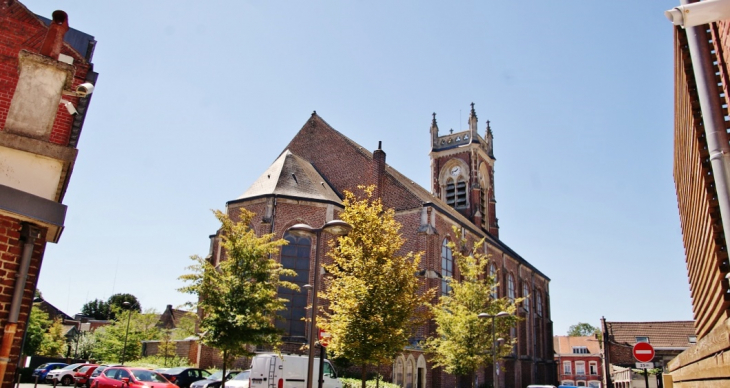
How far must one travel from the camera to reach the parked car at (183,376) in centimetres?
2070

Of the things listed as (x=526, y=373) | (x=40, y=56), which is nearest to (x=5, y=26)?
(x=40, y=56)

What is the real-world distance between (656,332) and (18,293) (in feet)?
173

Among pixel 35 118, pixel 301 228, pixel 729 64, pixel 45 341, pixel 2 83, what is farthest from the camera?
pixel 45 341

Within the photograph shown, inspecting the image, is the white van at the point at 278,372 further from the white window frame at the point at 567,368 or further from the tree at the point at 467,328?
the white window frame at the point at 567,368

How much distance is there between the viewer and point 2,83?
605cm

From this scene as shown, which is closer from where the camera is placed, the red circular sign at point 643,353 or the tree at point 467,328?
the red circular sign at point 643,353

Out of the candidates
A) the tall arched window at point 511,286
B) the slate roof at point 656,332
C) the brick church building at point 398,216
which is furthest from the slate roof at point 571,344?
the tall arched window at point 511,286

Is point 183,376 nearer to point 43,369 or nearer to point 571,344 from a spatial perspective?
point 43,369

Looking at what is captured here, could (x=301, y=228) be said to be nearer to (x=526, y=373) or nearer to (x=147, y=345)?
(x=147, y=345)

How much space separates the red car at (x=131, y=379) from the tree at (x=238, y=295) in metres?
2.29

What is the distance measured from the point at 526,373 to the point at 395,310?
103 ft

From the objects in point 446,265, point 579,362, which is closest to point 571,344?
point 579,362

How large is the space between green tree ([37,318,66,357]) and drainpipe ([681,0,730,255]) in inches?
2124

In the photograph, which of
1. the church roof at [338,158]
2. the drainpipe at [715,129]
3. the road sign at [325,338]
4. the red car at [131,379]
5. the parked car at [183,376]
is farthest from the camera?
the church roof at [338,158]
